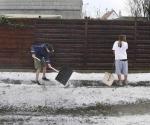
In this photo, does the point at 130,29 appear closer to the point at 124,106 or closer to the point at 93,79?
the point at 93,79

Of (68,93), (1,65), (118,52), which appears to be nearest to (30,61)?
(1,65)

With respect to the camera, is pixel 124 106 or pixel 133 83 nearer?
pixel 124 106

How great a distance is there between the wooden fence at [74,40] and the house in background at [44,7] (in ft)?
28.0

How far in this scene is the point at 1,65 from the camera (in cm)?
2344

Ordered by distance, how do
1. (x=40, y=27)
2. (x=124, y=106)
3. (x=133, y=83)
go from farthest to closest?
1. (x=40, y=27)
2. (x=133, y=83)
3. (x=124, y=106)

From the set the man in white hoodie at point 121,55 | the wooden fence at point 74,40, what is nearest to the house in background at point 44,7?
the wooden fence at point 74,40

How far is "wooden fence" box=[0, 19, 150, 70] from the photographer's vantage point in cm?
2339

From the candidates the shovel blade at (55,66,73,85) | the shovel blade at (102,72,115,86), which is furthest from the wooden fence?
the shovel blade at (55,66,73,85)

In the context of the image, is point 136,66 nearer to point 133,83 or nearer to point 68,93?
point 133,83

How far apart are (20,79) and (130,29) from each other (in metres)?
5.23

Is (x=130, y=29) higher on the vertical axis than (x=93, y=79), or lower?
higher

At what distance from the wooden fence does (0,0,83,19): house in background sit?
28.0 feet

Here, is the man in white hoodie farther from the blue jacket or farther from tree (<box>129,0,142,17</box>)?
tree (<box>129,0,142,17</box>)

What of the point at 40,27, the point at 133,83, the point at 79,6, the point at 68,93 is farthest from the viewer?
the point at 79,6
